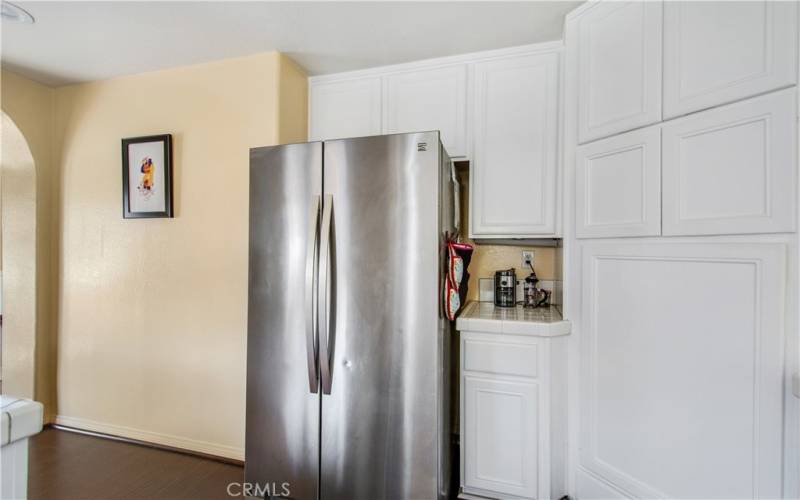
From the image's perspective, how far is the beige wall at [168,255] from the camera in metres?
2.09

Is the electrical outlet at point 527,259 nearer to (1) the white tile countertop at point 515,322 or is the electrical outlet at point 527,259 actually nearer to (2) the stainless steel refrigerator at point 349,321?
(1) the white tile countertop at point 515,322

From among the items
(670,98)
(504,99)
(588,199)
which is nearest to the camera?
(670,98)

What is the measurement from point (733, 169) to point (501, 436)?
1.40 meters

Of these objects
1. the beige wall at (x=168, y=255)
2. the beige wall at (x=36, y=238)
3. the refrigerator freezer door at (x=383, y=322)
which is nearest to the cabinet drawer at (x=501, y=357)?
the refrigerator freezer door at (x=383, y=322)

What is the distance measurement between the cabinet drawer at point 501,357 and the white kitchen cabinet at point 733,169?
30.0 inches

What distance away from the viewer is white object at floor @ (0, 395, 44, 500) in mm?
606

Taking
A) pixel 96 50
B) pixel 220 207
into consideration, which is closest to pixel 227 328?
pixel 220 207

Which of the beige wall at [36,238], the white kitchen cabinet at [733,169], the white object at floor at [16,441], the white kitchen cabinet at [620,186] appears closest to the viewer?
the white object at floor at [16,441]

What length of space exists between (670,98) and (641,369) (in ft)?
3.49

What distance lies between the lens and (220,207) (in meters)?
2.13

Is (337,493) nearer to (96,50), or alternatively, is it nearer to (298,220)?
(298,220)

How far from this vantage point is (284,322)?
161cm

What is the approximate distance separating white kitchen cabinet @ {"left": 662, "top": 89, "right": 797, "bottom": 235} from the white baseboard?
8.37 feet

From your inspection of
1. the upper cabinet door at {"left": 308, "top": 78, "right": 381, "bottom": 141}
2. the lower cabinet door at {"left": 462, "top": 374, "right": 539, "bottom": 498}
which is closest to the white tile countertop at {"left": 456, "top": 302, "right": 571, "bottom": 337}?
the lower cabinet door at {"left": 462, "top": 374, "right": 539, "bottom": 498}
